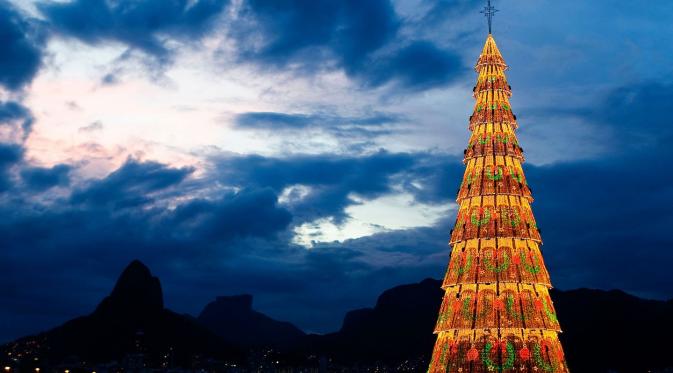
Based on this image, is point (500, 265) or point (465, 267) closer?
point (500, 265)

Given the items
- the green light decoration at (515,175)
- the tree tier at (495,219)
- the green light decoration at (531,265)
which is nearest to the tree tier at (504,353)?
the green light decoration at (531,265)

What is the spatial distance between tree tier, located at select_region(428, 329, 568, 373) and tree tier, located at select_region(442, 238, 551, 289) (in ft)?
9.48

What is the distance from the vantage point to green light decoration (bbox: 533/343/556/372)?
42.9 m

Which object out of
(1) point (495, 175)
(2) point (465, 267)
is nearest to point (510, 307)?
(2) point (465, 267)

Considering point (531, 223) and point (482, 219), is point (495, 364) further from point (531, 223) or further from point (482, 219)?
point (531, 223)

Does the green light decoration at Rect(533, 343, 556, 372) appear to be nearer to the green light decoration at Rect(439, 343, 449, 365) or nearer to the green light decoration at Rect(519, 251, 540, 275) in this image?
the green light decoration at Rect(519, 251, 540, 275)

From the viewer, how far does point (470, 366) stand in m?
43.5

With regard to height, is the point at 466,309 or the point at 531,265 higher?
the point at 531,265

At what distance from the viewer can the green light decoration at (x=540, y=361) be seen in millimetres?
42938

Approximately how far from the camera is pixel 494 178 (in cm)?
4634

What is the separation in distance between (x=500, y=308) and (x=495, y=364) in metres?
3.08

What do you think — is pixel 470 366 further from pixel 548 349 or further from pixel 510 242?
pixel 510 242

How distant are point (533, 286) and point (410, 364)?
13603 centimetres

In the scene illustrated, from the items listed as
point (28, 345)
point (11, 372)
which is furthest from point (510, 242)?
point (28, 345)
